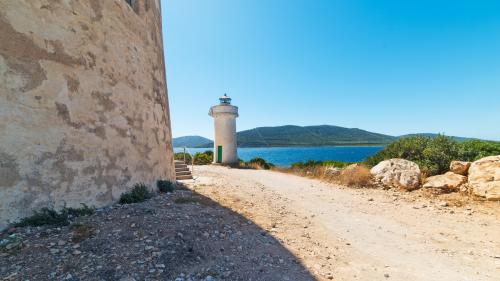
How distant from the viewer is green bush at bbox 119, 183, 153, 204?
4984mm

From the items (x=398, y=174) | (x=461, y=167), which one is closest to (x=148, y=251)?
(x=398, y=174)

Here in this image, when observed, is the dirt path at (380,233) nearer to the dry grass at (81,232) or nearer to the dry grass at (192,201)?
the dry grass at (192,201)

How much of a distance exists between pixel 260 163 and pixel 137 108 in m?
15.0

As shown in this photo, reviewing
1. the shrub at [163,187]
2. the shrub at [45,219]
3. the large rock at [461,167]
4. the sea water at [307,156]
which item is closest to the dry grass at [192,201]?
the shrub at [163,187]

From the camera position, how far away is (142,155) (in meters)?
5.98

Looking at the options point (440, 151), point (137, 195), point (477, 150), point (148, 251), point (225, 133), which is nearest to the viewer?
point (148, 251)

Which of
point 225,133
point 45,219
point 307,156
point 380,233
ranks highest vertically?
point 225,133

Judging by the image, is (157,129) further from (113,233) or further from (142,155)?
(113,233)

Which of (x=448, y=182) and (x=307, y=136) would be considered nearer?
(x=448, y=182)

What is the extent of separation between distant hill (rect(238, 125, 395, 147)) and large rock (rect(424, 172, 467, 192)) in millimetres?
134145

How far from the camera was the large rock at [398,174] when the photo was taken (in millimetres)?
8188

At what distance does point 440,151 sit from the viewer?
29.5ft

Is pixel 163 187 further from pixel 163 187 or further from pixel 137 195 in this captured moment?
pixel 137 195

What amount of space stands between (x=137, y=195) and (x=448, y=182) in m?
9.61
